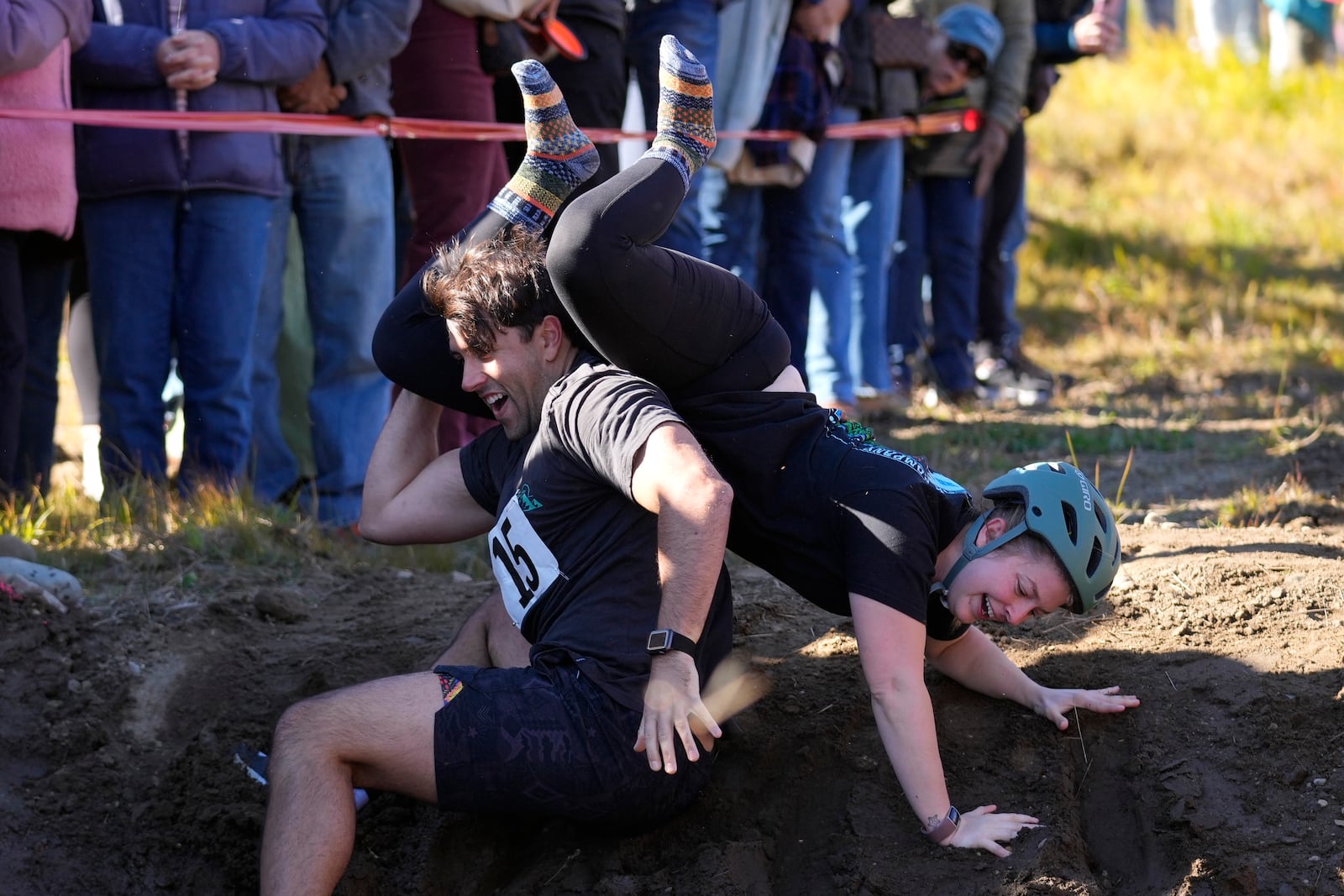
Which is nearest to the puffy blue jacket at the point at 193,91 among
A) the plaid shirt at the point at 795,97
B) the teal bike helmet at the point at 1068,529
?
the plaid shirt at the point at 795,97

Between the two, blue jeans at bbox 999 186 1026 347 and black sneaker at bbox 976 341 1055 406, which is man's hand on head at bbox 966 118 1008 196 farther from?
black sneaker at bbox 976 341 1055 406

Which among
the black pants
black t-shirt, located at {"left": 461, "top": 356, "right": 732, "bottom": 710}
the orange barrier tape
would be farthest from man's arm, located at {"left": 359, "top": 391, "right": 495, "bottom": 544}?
the black pants

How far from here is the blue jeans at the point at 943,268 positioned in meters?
8.71

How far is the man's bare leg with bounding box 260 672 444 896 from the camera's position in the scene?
3.44 meters

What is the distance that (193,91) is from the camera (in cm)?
554

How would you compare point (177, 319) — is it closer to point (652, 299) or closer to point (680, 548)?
point (652, 299)

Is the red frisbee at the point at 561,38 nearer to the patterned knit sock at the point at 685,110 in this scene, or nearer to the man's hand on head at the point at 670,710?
the patterned knit sock at the point at 685,110

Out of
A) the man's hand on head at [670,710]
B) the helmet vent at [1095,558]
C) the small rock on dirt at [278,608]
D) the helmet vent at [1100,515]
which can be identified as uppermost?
the helmet vent at [1100,515]

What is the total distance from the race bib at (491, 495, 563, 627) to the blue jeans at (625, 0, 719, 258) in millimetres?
2906

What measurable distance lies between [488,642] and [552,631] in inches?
22.5

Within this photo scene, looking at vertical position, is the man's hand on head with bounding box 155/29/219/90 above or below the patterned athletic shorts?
above

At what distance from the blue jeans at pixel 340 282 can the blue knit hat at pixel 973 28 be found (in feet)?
12.1

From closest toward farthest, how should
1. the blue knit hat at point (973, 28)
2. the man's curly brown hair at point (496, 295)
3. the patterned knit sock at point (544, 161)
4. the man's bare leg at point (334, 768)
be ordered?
the man's bare leg at point (334, 768)
the man's curly brown hair at point (496, 295)
the patterned knit sock at point (544, 161)
the blue knit hat at point (973, 28)

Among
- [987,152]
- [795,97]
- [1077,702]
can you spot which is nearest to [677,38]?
[795,97]
